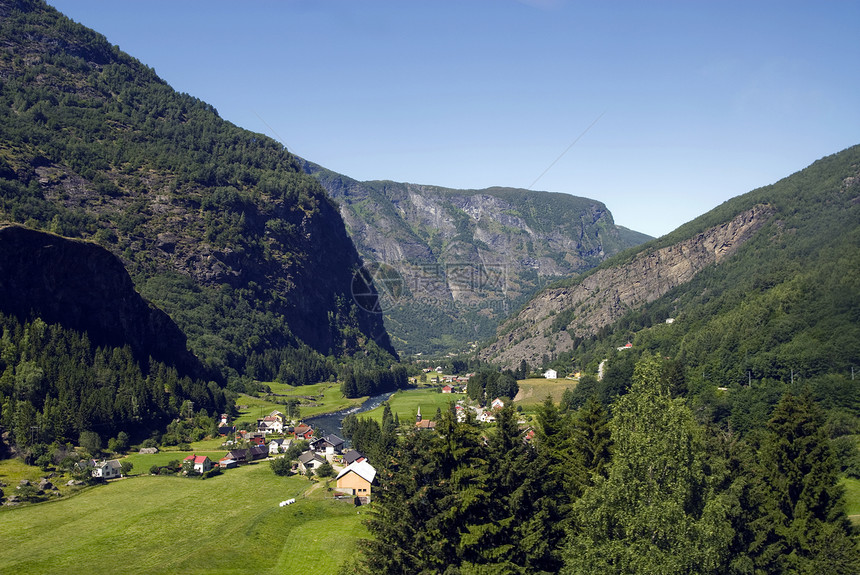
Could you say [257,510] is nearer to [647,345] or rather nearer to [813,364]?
[813,364]

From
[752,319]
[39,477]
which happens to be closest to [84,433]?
[39,477]

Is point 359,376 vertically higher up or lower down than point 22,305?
lower down

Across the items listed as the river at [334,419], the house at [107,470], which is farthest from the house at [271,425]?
the house at [107,470]

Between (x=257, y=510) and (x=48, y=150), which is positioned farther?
(x=48, y=150)

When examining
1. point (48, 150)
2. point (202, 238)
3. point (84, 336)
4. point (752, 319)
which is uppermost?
point (48, 150)

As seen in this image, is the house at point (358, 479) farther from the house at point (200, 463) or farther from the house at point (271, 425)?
the house at point (271, 425)

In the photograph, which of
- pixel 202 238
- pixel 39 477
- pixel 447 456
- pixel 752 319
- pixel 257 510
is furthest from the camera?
pixel 202 238

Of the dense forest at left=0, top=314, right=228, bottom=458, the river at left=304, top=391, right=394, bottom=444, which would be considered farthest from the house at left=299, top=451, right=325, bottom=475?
the dense forest at left=0, top=314, right=228, bottom=458
